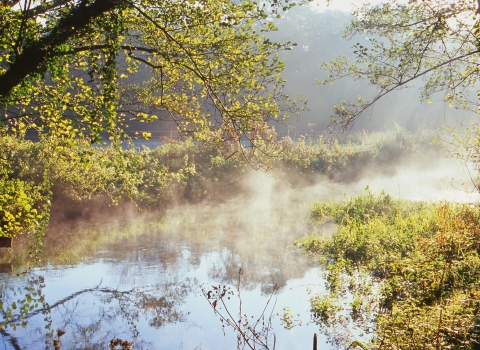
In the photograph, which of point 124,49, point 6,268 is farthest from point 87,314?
point 124,49

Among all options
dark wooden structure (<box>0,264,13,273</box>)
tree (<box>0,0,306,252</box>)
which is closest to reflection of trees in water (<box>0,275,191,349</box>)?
dark wooden structure (<box>0,264,13,273</box>)

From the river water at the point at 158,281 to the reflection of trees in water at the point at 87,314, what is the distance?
1cm

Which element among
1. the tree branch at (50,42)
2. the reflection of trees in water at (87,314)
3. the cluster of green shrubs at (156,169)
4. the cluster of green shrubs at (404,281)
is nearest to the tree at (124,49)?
the tree branch at (50,42)

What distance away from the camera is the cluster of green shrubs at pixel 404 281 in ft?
17.3

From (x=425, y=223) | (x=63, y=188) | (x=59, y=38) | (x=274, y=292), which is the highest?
A: (x=59, y=38)

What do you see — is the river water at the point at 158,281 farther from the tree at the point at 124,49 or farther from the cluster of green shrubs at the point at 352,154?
the cluster of green shrubs at the point at 352,154

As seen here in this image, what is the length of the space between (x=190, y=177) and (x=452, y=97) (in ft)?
38.0

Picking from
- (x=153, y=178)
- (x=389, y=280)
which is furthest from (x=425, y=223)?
(x=153, y=178)

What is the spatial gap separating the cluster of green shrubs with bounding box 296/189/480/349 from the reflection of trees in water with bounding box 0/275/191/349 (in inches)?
93.5

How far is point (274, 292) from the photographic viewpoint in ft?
27.9

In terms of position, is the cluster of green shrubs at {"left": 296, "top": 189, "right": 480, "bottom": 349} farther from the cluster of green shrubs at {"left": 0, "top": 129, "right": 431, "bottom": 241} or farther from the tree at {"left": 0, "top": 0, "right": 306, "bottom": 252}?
the tree at {"left": 0, "top": 0, "right": 306, "bottom": 252}

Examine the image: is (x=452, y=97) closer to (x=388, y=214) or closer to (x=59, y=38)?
(x=388, y=214)

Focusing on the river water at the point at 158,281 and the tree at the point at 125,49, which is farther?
the river water at the point at 158,281

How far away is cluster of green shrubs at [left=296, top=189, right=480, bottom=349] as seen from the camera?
17.3ft
